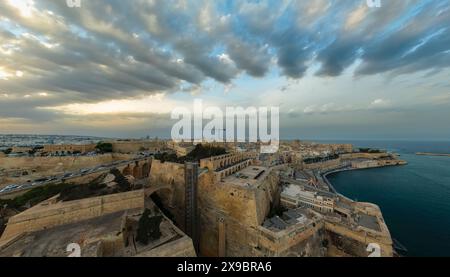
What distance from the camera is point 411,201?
21125mm

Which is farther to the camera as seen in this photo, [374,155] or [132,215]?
[374,155]

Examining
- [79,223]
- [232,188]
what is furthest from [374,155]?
[79,223]

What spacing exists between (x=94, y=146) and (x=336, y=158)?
48250mm

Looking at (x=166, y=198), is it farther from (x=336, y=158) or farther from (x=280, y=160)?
(x=336, y=158)

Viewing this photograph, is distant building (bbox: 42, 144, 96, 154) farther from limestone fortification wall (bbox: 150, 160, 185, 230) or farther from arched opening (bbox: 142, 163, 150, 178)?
limestone fortification wall (bbox: 150, 160, 185, 230)

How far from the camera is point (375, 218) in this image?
457 inches

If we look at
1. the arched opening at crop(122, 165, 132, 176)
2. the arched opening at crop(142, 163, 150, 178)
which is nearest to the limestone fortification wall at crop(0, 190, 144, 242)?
the arched opening at crop(122, 165, 132, 176)

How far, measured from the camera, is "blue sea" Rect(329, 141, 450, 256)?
1348cm

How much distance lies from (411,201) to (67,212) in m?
32.9

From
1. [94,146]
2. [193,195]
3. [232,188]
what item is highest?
[94,146]

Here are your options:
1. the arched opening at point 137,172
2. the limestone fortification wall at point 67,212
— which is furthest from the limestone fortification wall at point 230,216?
the arched opening at point 137,172

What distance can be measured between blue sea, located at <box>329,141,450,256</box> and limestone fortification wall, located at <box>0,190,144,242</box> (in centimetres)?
1865

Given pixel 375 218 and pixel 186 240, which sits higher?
pixel 186 240

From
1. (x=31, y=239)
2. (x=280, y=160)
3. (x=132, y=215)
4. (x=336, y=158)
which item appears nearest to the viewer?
(x=31, y=239)
